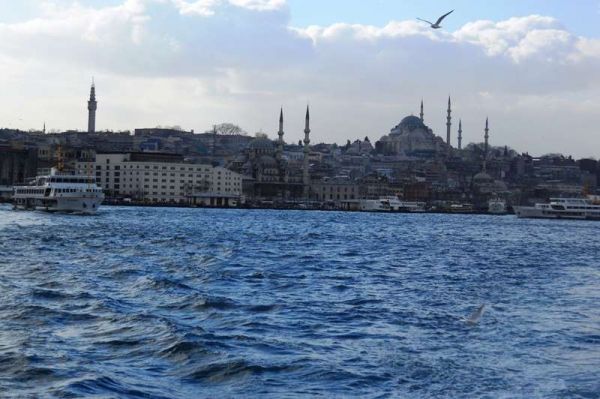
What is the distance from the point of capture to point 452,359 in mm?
12180

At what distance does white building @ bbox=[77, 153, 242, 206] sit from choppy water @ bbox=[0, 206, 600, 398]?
8423 centimetres

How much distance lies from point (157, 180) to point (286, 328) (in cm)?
9965

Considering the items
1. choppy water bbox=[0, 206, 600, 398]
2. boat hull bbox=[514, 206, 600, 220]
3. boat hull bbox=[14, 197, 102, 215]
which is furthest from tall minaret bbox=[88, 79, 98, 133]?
choppy water bbox=[0, 206, 600, 398]

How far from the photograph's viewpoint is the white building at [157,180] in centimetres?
11050

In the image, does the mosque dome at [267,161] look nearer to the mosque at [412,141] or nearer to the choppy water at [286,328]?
the mosque at [412,141]

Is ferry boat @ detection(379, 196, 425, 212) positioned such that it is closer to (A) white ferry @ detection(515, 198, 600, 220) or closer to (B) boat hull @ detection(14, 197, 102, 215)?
(A) white ferry @ detection(515, 198, 600, 220)

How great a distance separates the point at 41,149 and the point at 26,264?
344 feet

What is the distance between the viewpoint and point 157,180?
11244cm

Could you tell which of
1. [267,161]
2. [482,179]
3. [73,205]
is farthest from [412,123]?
[73,205]

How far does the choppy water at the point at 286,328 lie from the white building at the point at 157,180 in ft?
276

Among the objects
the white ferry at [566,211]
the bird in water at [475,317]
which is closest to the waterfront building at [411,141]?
the white ferry at [566,211]

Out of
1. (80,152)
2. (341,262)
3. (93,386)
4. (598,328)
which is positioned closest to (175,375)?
(93,386)

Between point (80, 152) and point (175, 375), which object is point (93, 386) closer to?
point (175, 375)

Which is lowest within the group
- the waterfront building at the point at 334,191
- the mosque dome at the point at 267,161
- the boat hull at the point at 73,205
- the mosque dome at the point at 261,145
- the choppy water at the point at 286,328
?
the choppy water at the point at 286,328
